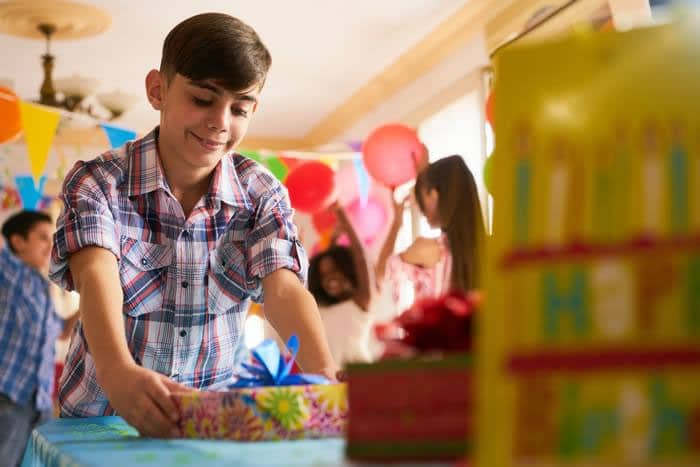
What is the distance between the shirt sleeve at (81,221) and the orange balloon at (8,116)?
221 cm

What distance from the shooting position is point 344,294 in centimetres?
385

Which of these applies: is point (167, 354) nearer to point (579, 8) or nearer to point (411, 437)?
point (411, 437)

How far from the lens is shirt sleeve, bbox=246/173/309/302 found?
48.4 inches

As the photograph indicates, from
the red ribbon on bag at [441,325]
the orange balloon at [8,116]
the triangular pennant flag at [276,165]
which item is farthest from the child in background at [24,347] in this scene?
the red ribbon on bag at [441,325]

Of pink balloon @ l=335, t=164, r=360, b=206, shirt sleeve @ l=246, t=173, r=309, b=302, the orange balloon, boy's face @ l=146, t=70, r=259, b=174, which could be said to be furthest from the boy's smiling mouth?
pink balloon @ l=335, t=164, r=360, b=206

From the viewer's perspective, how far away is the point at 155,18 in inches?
187

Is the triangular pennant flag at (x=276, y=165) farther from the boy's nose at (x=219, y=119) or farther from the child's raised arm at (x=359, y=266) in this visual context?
the boy's nose at (x=219, y=119)

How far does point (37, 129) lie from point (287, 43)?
2.10m

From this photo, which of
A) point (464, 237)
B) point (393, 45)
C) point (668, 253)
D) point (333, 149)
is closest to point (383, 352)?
point (668, 253)

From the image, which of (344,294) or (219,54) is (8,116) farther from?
(219,54)

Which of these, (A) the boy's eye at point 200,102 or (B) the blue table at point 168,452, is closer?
(B) the blue table at point 168,452

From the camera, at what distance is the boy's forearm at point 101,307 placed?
0.90 metres

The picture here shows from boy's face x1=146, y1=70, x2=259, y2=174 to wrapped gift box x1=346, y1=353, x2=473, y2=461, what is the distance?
0.71 metres

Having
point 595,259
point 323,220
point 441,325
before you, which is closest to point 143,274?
point 441,325
